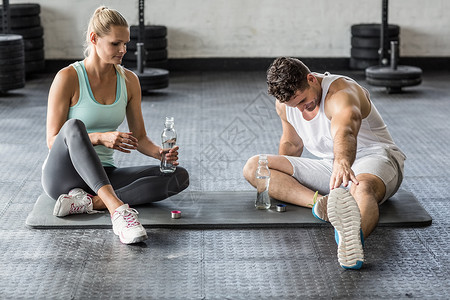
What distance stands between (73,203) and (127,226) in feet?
1.19

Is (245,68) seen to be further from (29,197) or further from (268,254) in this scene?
(268,254)

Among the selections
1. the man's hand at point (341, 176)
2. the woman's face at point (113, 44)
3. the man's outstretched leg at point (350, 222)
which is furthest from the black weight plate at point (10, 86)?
the man's hand at point (341, 176)

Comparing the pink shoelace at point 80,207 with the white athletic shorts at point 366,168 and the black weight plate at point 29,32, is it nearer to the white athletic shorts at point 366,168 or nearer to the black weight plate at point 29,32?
the white athletic shorts at point 366,168

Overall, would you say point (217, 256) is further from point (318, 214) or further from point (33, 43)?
point (33, 43)

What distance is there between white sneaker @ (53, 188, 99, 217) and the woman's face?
0.60m

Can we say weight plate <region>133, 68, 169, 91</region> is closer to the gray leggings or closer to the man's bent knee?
the gray leggings

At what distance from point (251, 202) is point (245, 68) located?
478 centimetres

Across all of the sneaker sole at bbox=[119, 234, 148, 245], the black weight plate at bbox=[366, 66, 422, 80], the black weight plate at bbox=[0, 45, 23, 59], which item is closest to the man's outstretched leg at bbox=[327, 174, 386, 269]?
the sneaker sole at bbox=[119, 234, 148, 245]

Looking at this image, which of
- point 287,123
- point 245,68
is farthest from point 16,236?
point 245,68

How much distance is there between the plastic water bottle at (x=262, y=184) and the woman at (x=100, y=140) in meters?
0.35

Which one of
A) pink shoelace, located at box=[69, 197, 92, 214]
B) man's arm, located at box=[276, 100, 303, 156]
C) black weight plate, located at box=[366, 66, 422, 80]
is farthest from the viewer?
black weight plate, located at box=[366, 66, 422, 80]

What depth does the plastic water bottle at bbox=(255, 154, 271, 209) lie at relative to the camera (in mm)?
3217

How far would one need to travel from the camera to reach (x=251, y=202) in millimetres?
3328

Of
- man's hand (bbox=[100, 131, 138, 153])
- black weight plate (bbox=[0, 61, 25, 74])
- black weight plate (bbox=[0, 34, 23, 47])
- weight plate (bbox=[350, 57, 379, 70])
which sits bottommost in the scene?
weight plate (bbox=[350, 57, 379, 70])
